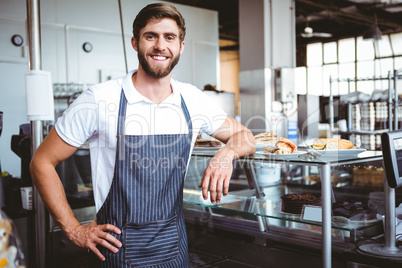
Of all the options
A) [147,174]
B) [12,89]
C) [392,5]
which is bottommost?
[147,174]

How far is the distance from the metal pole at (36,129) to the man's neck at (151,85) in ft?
2.53

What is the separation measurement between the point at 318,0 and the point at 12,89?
21.5ft

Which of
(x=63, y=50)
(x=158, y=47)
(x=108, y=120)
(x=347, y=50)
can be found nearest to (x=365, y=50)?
(x=347, y=50)

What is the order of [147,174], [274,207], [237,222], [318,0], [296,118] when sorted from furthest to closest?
[318,0]
[296,118]
[237,222]
[274,207]
[147,174]

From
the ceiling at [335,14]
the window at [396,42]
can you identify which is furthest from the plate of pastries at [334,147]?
the window at [396,42]

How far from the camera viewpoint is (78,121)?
140 cm

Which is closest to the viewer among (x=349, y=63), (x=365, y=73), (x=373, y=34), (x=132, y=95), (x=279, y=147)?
(x=132, y=95)

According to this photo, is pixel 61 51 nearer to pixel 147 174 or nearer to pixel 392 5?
pixel 147 174

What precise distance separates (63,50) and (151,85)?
4.76 m

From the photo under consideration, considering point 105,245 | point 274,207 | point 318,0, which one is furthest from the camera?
point 318,0

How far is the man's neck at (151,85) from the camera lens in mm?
1539

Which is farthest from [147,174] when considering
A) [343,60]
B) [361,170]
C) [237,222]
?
[343,60]

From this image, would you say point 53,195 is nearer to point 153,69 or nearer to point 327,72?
point 153,69

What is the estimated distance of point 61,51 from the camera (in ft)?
19.2
